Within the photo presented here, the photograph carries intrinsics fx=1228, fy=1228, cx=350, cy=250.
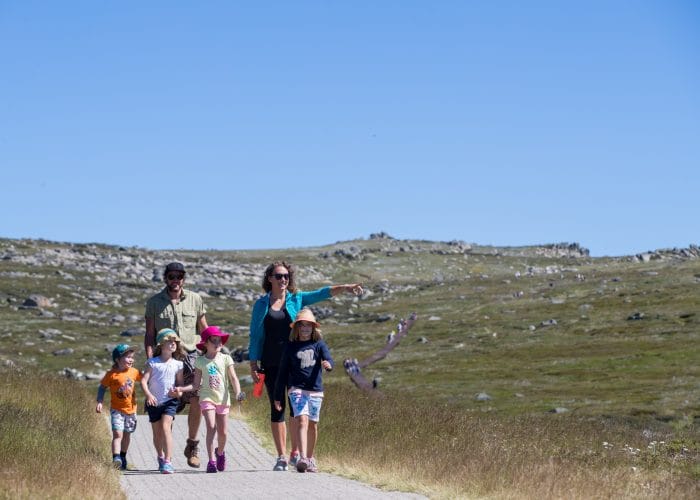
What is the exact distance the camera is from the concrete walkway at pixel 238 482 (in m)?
12.6

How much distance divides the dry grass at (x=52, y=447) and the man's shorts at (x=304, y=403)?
7.40 ft

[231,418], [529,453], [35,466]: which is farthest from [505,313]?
[35,466]

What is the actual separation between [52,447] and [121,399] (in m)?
1.47

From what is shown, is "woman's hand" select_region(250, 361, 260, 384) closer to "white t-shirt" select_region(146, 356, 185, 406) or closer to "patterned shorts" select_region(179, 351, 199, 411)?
"patterned shorts" select_region(179, 351, 199, 411)

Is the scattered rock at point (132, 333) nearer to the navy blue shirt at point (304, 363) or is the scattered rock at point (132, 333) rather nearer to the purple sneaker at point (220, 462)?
the purple sneaker at point (220, 462)

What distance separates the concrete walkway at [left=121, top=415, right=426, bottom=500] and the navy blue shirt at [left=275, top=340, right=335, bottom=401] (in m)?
1.08

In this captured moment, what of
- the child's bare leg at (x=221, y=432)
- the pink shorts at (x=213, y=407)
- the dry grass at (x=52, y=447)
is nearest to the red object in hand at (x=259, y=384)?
the pink shorts at (x=213, y=407)

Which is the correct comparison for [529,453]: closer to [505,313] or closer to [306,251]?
[505,313]

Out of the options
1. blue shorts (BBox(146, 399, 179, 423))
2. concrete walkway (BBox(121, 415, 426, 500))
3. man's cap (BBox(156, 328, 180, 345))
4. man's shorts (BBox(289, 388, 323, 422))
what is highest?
man's cap (BBox(156, 328, 180, 345))

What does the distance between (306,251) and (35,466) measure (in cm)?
12332

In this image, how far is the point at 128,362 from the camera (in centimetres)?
1581

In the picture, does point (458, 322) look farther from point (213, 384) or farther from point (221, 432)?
point (221, 432)

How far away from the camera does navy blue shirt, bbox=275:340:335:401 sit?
14.7 m

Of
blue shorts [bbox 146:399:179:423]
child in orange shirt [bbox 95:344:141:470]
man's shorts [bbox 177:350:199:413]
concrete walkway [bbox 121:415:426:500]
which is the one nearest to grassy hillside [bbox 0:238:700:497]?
concrete walkway [bbox 121:415:426:500]
